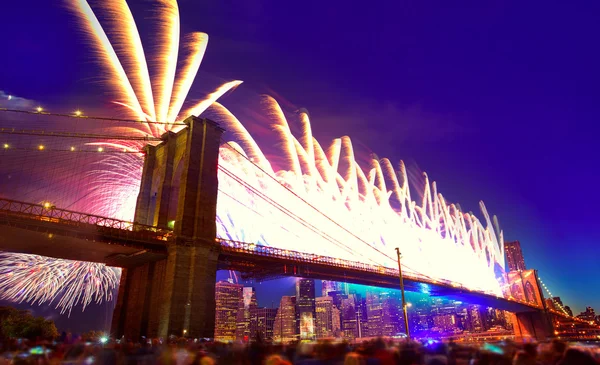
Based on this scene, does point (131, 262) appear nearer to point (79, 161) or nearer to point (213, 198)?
point (213, 198)

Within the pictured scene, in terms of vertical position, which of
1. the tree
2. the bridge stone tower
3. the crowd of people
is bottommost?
the crowd of people

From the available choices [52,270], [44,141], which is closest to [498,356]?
[52,270]

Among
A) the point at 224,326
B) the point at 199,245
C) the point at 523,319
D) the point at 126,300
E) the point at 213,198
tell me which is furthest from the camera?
the point at 224,326

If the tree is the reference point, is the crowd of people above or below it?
below

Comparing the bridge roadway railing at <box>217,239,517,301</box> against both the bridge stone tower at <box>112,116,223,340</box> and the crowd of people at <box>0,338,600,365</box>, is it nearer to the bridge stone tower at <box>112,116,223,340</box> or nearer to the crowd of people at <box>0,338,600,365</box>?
the bridge stone tower at <box>112,116,223,340</box>

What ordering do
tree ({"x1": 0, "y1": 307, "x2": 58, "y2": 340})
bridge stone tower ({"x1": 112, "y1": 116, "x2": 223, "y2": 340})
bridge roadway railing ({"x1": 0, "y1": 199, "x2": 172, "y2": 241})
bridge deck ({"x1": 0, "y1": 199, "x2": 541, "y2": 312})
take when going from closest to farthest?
bridge roadway railing ({"x1": 0, "y1": 199, "x2": 172, "y2": 241}) < bridge deck ({"x1": 0, "y1": 199, "x2": 541, "y2": 312}) < bridge stone tower ({"x1": 112, "y1": 116, "x2": 223, "y2": 340}) < tree ({"x1": 0, "y1": 307, "x2": 58, "y2": 340})

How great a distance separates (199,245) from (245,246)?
12.4 metres

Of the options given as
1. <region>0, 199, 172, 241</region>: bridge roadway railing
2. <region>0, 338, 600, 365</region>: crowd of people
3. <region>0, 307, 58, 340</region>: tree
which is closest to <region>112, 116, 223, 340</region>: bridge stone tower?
<region>0, 199, 172, 241</region>: bridge roadway railing

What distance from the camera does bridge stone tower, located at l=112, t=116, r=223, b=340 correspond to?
114ft

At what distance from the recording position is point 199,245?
37219 mm

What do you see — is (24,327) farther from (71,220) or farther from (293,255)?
(293,255)

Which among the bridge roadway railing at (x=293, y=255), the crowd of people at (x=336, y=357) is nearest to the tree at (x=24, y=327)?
the bridge roadway railing at (x=293, y=255)

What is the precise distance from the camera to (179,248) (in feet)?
118

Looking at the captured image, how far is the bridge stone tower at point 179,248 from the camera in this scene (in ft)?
114
